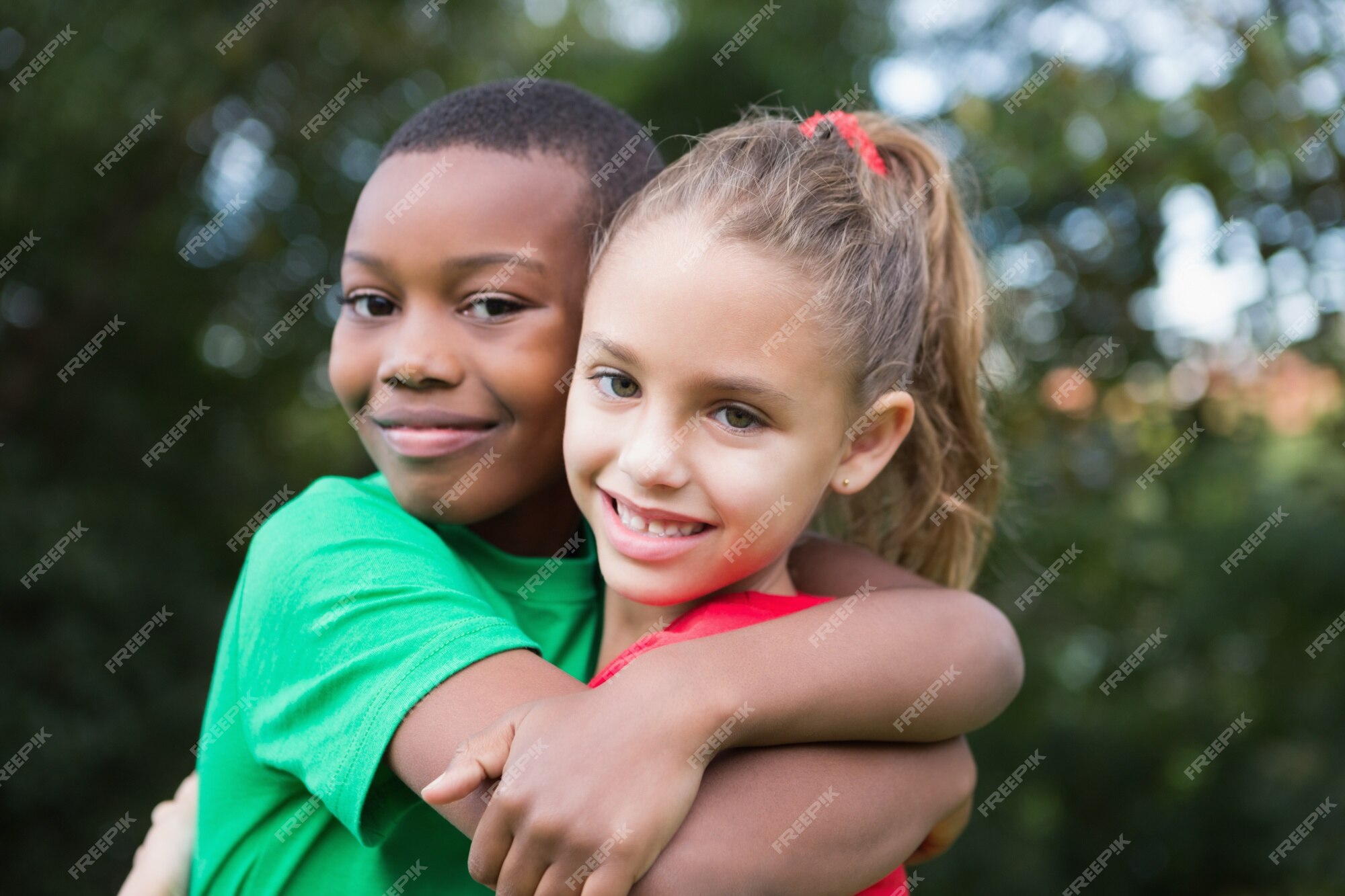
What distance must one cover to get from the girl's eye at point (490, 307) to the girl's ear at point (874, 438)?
24.9 inches

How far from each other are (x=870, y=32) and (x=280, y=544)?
6345 mm

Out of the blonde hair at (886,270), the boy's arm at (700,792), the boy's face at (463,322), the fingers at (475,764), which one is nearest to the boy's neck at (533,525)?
the boy's face at (463,322)

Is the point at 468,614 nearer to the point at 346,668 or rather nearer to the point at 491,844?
the point at 346,668

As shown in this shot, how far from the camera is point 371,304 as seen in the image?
215 centimetres

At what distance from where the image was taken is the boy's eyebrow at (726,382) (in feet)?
5.70

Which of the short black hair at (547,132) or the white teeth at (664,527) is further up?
the short black hair at (547,132)

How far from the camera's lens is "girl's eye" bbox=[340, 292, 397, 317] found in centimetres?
213

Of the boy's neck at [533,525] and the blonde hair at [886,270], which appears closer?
the blonde hair at [886,270]

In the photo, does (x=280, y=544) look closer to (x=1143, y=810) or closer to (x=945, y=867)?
(x=945, y=867)

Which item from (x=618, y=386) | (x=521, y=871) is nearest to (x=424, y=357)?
(x=618, y=386)

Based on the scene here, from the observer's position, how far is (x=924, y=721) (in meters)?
1.88

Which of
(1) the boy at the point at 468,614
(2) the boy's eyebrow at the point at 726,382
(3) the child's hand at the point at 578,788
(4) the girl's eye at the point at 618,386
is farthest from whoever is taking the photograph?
(4) the girl's eye at the point at 618,386

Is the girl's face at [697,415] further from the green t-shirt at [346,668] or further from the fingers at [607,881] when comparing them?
the fingers at [607,881]

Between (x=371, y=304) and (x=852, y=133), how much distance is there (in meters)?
0.94
